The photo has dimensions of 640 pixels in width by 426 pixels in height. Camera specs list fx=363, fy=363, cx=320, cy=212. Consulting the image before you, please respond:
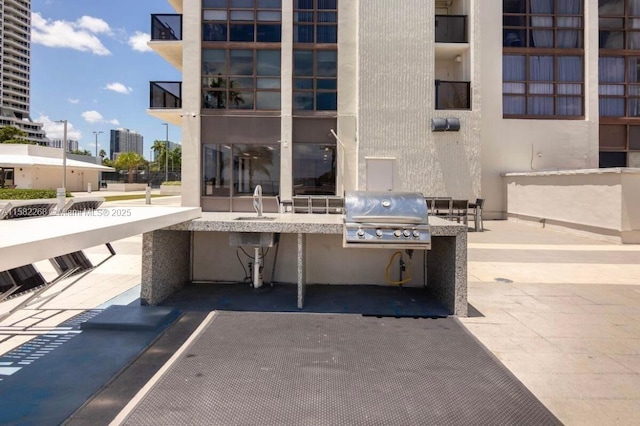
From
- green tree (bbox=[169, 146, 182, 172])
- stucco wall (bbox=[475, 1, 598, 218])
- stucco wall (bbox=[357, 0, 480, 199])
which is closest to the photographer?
stucco wall (bbox=[357, 0, 480, 199])

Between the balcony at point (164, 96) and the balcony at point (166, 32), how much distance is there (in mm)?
→ 1580

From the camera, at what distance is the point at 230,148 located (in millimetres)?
15867

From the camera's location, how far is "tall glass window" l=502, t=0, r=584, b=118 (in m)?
16.6

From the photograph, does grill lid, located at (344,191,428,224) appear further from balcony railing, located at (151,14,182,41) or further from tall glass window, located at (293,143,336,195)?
balcony railing, located at (151,14,182,41)

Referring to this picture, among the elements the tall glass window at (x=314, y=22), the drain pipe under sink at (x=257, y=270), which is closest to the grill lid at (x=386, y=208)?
the drain pipe under sink at (x=257, y=270)

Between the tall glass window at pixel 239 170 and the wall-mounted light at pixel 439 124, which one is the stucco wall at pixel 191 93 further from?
the wall-mounted light at pixel 439 124

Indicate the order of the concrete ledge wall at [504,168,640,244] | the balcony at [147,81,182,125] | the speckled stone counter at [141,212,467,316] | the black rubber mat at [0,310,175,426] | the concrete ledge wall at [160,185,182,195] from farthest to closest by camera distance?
the concrete ledge wall at [160,185,182,195] < the balcony at [147,81,182,125] < the concrete ledge wall at [504,168,640,244] < the speckled stone counter at [141,212,467,316] < the black rubber mat at [0,310,175,426]

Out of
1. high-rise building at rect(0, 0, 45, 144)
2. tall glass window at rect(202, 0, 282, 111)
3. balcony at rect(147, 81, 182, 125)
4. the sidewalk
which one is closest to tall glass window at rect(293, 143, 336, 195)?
tall glass window at rect(202, 0, 282, 111)

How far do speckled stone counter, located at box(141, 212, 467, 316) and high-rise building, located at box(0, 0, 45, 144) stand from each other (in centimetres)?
12396

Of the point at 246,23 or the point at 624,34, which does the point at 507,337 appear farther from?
the point at 624,34

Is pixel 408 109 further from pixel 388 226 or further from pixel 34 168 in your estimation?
pixel 34 168

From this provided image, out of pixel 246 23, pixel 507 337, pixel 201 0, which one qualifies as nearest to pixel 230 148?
pixel 246 23

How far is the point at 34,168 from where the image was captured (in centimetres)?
A: 3628

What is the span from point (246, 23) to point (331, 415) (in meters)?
16.8
